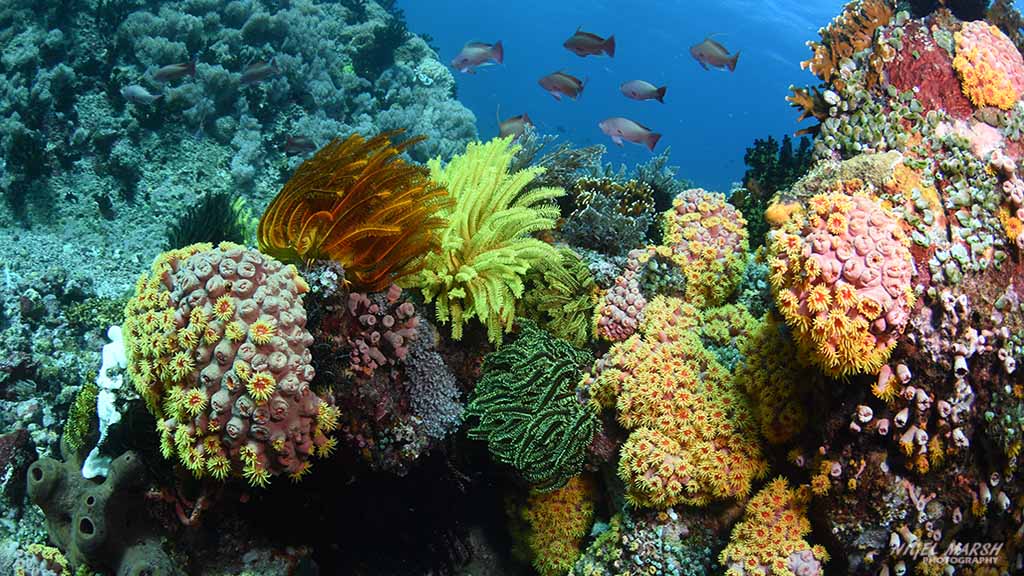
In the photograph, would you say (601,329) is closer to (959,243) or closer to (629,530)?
(629,530)

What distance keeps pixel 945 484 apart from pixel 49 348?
7.99m

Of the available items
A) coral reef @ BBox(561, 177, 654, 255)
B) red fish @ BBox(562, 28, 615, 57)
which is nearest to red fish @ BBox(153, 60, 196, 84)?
red fish @ BBox(562, 28, 615, 57)

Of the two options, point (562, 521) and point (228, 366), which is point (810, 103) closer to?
point (562, 521)

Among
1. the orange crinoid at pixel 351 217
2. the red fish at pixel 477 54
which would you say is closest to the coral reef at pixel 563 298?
the orange crinoid at pixel 351 217

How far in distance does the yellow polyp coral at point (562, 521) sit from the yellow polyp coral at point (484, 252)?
4.43ft

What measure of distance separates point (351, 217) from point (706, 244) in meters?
2.80

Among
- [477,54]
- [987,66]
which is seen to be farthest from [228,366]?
[477,54]

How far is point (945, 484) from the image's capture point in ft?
10.5

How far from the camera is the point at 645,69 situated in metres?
83.0

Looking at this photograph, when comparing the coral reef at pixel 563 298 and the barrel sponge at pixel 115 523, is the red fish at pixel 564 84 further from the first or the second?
the barrel sponge at pixel 115 523

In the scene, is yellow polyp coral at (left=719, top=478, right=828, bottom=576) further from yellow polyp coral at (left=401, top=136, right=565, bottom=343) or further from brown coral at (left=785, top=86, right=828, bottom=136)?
brown coral at (left=785, top=86, right=828, bottom=136)

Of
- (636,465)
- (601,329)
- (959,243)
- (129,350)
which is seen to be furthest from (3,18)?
(959,243)

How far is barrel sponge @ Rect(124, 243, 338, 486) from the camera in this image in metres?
3.10

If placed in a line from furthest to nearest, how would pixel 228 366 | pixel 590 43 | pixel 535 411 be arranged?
pixel 590 43
pixel 535 411
pixel 228 366
